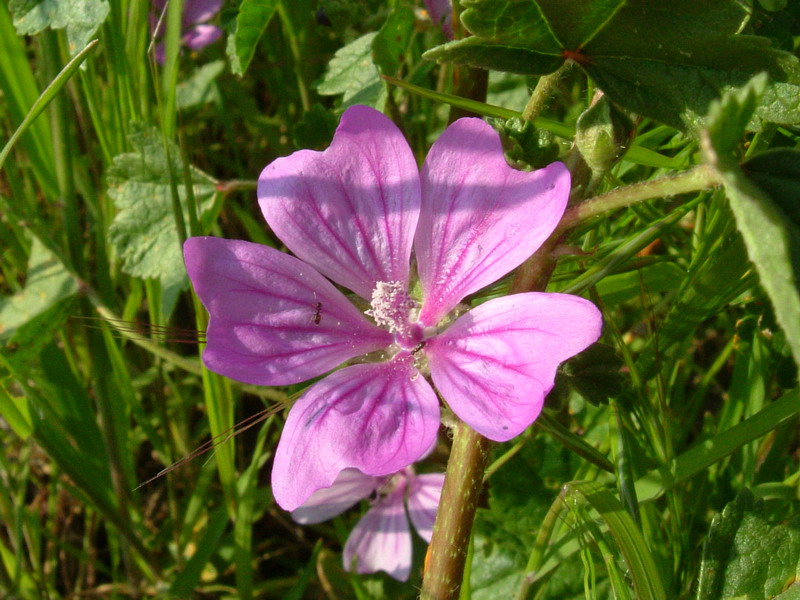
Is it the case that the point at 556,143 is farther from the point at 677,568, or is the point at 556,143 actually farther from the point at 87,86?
the point at 87,86

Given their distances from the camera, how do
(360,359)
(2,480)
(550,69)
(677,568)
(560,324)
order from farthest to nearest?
1. (2,480)
2. (677,568)
3. (360,359)
4. (550,69)
5. (560,324)

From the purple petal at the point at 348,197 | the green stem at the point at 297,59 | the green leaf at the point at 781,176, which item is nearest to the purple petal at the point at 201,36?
the green stem at the point at 297,59

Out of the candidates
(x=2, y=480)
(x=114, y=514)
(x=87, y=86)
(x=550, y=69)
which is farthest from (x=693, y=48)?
(x=2, y=480)

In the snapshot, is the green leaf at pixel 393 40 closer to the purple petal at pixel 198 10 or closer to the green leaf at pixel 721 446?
Answer: the green leaf at pixel 721 446

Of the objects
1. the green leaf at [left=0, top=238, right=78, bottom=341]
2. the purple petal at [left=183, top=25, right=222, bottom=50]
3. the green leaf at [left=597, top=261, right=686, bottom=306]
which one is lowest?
the green leaf at [left=597, top=261, right=686, bottom=306]

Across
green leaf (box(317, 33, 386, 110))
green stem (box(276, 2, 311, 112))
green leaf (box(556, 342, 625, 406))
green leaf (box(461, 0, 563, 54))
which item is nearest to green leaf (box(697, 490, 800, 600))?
green leaf (box(556, 342, 625, 406))

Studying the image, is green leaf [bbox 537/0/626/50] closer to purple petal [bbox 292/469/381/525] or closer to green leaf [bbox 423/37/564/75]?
green leaf [bbox 423/37/564/75]
